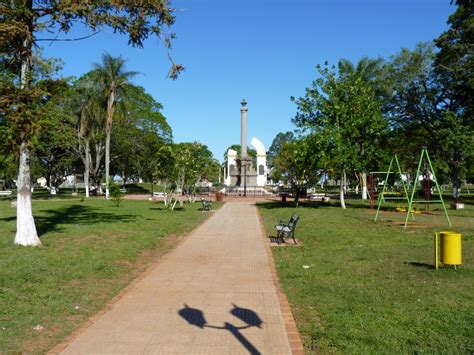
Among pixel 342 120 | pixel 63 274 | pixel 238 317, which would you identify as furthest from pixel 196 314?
pixel 342 120

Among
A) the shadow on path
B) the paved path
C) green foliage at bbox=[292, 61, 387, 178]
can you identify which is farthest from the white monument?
the shadow on path

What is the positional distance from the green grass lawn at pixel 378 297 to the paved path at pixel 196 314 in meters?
0.48

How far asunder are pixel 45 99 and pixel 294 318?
1059 cm

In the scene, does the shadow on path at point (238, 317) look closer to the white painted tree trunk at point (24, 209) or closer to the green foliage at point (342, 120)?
the white painted tree trunk at point (24, 209)

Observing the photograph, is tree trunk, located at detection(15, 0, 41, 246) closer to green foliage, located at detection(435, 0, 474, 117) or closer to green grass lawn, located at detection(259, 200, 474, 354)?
green grass lawn, located at detection(259, 200, 474, 354)

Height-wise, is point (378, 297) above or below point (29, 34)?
below

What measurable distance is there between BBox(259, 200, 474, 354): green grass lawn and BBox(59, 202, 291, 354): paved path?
0.48 metres

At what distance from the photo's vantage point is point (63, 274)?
29.9 feet

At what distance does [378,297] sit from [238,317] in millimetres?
2309

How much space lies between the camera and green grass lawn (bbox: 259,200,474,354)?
213 inches

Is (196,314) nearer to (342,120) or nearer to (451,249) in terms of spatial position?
(451,249)

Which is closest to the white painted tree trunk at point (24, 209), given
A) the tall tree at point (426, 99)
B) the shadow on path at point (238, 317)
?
the shadow on path at point (238, 317)

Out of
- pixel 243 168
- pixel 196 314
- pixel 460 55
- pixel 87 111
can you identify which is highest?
pixel 460 55

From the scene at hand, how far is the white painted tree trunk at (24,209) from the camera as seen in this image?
12.6 m
